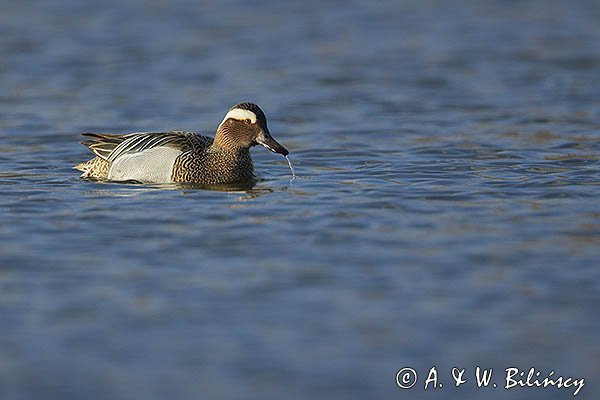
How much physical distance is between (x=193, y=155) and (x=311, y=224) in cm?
206

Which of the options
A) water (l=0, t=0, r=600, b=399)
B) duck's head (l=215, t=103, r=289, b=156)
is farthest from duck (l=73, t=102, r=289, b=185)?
water (l=0, t=0, r=600, b=399)

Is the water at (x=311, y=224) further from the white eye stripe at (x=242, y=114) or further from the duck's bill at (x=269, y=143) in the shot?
the white eye stripe at (x=242, y=114)

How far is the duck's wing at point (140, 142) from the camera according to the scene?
1115 cm

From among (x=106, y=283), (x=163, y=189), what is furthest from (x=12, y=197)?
(x=106, y=283)

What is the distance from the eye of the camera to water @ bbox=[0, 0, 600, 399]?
6562 mm

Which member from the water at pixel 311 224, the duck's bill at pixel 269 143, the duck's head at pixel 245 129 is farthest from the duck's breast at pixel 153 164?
the duck's bill at pixel 269 143

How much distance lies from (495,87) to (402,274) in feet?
27.6

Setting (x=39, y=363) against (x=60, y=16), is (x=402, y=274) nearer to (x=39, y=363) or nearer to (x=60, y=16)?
(x=39, y=363)

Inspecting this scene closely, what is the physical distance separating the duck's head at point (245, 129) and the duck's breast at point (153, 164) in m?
0.48

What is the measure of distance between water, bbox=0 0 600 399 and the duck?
34 cm

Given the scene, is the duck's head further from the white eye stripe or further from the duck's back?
the duck's back

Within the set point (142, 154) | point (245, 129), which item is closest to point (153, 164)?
point (142, 154)

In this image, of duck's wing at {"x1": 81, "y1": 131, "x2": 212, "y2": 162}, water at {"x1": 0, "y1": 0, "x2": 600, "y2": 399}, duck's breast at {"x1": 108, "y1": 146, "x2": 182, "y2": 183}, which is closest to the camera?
water at {"x1": 0, "y1": 0, "x2": 600, "y2": 399}

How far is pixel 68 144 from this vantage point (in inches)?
516
